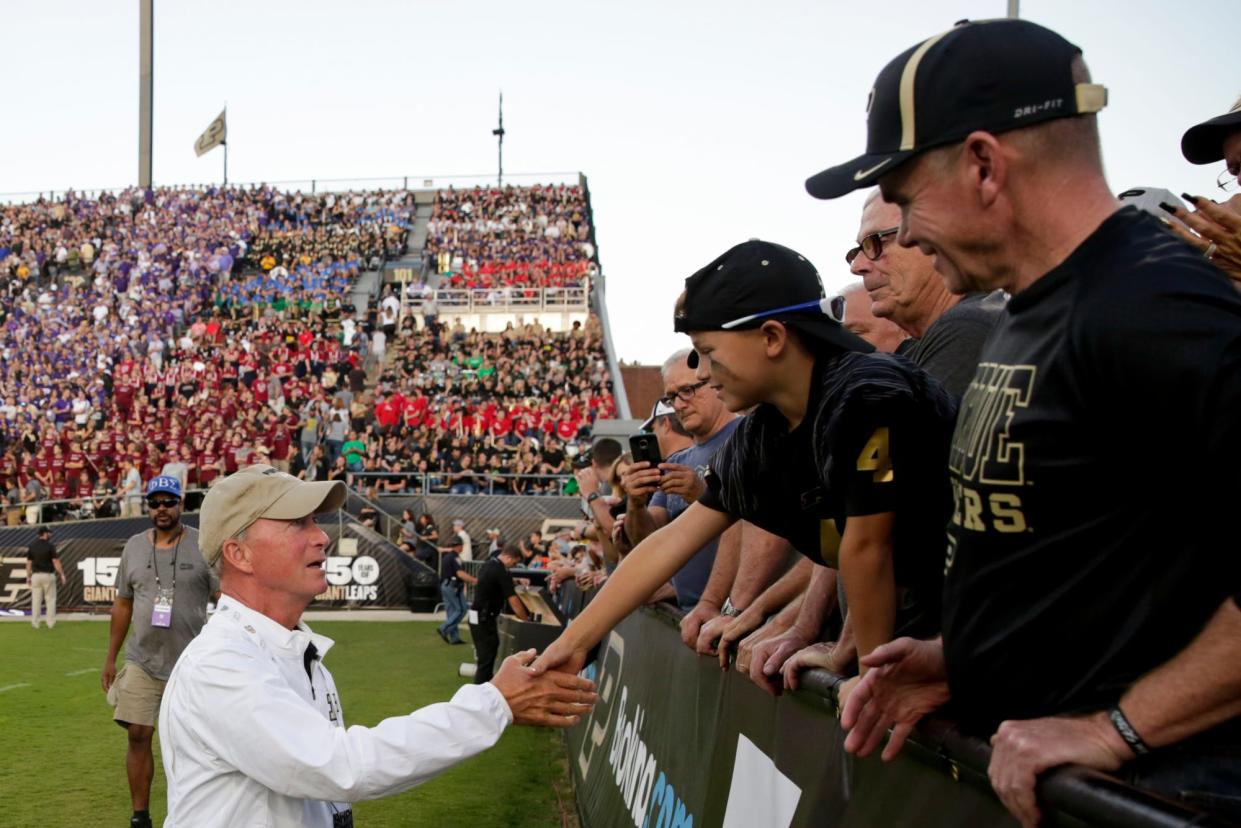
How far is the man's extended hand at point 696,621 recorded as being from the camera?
14.1ft

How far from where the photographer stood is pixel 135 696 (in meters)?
8.01

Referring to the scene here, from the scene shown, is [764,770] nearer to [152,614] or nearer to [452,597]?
[152,614]

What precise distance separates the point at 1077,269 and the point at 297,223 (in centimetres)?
5195

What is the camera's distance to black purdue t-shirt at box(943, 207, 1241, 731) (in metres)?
1.59

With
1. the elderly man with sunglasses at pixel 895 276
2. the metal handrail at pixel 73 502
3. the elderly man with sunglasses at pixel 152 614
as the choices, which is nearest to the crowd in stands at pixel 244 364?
the metal handrail at pixel 73 502

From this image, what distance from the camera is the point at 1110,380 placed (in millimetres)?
1676

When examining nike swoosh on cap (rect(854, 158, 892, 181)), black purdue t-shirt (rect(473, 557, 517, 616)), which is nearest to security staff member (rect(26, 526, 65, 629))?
black purdue t-shirt (rect(473, 557, 517, 616))

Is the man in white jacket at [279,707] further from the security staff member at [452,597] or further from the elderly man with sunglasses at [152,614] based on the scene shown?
the security staff member at [452,597]

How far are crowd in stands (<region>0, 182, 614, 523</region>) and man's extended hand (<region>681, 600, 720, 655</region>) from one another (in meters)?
24.1

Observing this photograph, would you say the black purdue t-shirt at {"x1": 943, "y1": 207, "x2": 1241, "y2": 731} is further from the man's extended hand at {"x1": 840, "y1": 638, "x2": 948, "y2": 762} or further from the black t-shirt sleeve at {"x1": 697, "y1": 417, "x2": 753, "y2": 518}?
the black t-shirt sleeve at {"x1": 697, "y1": 417, "x2": 753, "y2": 518}

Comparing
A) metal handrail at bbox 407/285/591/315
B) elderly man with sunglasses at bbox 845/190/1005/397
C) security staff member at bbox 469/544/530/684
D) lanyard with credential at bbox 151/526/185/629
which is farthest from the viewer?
metal handrail at bbox 407/285/591/315

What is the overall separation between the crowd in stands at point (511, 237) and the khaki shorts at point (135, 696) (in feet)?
116

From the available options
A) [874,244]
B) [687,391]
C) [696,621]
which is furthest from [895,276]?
[687,391]

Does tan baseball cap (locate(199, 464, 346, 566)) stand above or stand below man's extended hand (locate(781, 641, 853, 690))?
above
